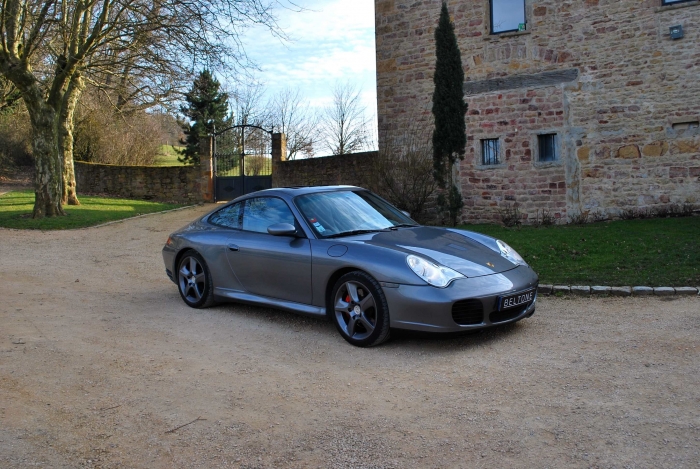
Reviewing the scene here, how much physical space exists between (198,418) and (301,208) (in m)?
2.82

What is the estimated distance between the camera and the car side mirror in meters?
6.00

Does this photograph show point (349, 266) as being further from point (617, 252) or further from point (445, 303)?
point (617, 252)

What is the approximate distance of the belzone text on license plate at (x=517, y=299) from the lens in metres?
5.37

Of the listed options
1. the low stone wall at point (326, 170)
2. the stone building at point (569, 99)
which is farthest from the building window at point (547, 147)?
the low stone wall at point (326, 170)

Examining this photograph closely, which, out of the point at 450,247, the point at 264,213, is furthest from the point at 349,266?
the point at 264,213

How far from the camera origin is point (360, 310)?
18.0 feet

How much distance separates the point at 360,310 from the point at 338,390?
115cm

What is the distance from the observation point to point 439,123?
52.2 feet

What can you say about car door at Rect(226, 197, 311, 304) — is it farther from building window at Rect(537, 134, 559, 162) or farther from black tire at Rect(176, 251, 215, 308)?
building window at Rect(537, 134, 559, 162)

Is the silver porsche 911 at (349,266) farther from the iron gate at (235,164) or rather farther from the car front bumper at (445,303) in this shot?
the iron gate at (235,164)

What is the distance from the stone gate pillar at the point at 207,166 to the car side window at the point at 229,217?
1702cm

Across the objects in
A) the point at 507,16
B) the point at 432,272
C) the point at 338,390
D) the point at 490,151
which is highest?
the point at 507,16

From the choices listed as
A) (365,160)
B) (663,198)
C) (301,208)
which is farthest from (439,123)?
(301,208)

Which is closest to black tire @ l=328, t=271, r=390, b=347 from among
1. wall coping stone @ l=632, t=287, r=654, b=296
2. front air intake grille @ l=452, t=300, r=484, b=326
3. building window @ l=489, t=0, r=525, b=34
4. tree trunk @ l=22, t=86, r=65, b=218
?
front air intake grille @ l=452, t=300, r=484, b=326
